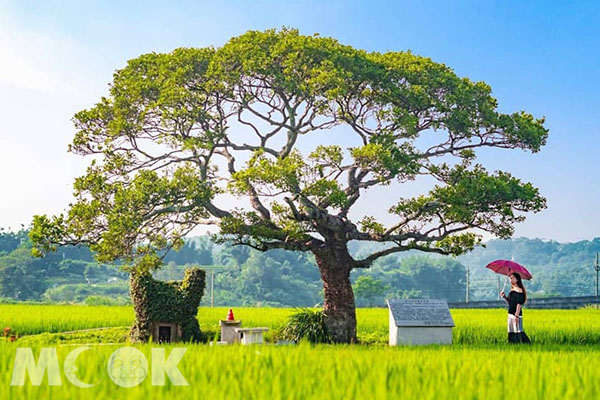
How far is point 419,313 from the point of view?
1961 centimetres

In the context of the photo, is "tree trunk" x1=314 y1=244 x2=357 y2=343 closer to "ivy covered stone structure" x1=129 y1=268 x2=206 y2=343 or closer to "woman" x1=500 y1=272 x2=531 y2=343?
"ivy covered stone structure" x1=129 y1=268 x2=206 y2=343

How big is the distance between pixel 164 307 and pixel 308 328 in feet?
11.9

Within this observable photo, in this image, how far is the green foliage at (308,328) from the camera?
786 inches

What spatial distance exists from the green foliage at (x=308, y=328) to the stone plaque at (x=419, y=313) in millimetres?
1816

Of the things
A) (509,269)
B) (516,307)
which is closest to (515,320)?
(516,307)

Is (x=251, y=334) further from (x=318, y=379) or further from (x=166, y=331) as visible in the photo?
(x=318, y=379)

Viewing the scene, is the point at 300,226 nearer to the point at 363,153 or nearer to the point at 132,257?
the point at 363,153

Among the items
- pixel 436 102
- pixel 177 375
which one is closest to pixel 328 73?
pixel 436 102

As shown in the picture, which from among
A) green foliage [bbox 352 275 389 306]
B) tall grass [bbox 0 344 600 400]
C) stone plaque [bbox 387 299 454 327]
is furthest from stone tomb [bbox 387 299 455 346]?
green foliage [bbox 352 275 389 306]

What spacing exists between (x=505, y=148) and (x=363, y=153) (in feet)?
15.7

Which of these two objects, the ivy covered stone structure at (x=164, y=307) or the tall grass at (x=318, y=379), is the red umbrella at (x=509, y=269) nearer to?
the ivy covered stone structure at (x=164, y=307)

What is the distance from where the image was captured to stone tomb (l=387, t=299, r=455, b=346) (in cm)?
1927

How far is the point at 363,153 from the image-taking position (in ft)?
59.7

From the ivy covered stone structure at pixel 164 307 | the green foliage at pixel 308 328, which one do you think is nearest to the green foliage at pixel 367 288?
the green foliage at pixel 308 328
